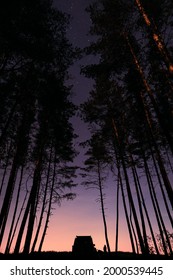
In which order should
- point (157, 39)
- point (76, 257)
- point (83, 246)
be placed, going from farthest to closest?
point (83, 246), point (157, 39), point (76, 257)

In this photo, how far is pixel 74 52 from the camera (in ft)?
34.8

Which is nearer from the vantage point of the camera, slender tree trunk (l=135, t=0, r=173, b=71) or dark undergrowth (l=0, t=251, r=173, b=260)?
dark undergrowth (l=0, t=251, r=173, b=260)

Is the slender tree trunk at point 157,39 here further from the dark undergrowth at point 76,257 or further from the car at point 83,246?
the car at point 83,246

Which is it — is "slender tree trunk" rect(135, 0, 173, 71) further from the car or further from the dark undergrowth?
the car

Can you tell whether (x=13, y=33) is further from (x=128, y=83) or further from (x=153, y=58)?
(x=128, y=83)

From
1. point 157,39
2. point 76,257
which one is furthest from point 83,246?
point 157,39

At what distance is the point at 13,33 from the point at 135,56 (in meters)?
5.48

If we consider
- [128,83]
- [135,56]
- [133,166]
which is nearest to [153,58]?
[135,56]

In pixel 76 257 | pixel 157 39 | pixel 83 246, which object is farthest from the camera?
pixel 83 246

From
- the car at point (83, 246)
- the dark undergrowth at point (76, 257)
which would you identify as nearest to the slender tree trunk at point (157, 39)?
the dark undergrowth at point (76, 257)

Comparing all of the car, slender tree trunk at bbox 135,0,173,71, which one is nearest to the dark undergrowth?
the car

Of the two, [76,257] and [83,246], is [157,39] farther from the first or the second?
[83,246]

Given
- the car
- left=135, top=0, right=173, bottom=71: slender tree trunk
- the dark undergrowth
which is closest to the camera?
the dark undergrowth

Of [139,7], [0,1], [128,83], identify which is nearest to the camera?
[0,1]
